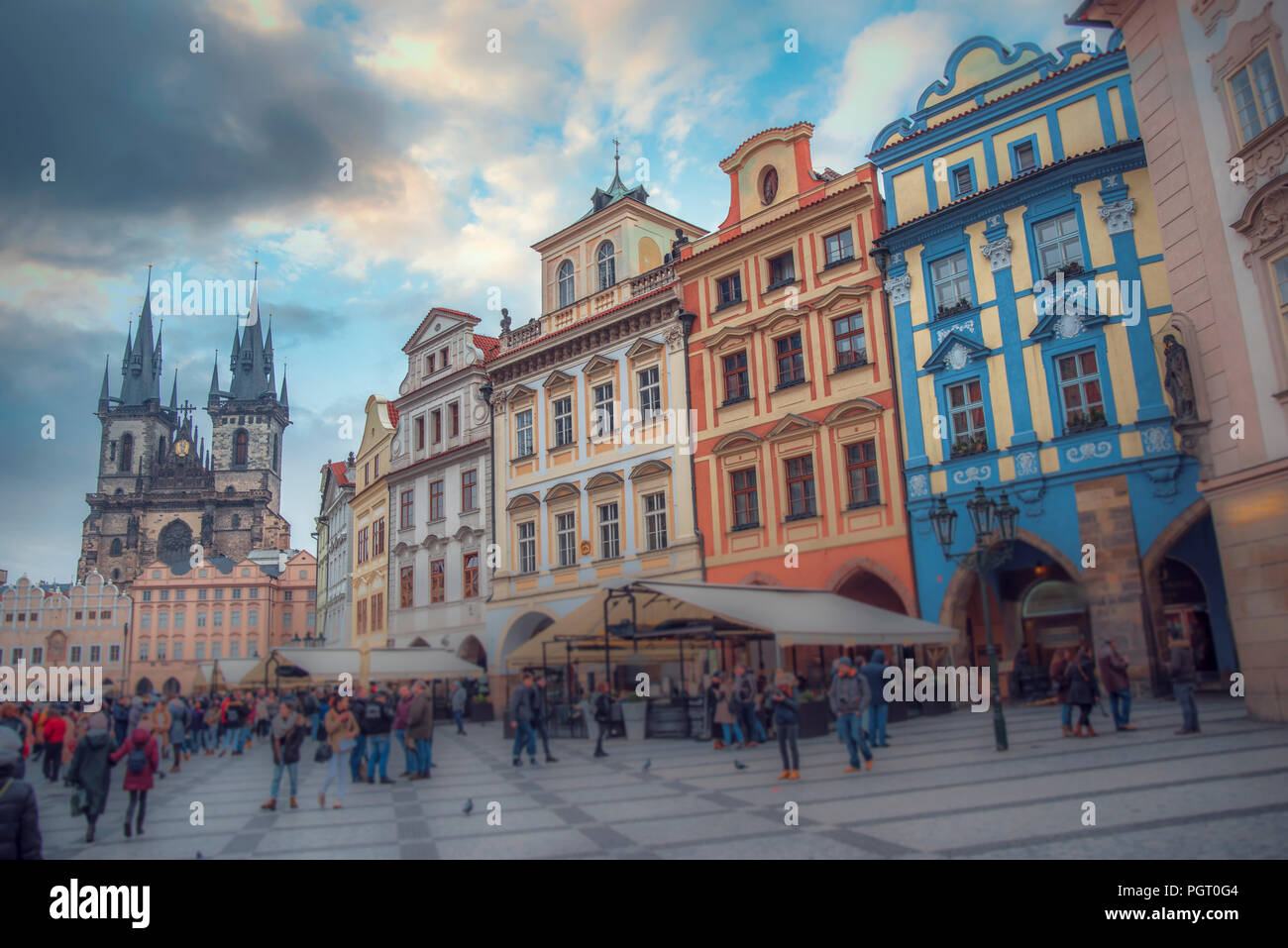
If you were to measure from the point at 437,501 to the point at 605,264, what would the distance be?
42.4ft

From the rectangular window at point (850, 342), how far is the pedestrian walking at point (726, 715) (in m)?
10.6

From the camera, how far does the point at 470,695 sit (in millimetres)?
35812

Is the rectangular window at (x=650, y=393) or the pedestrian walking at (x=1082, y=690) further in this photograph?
the rectangular window at (x=650, y=393)

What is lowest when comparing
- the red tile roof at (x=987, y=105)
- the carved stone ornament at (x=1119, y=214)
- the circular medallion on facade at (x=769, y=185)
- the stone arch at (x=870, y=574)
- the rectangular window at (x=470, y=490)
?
the stone arch at (x=870, y=574)

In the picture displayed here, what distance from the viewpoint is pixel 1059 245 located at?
74.8 feet

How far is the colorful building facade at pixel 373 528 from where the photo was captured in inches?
1754

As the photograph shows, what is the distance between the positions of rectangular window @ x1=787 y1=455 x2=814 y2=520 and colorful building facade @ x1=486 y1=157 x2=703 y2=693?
347cm

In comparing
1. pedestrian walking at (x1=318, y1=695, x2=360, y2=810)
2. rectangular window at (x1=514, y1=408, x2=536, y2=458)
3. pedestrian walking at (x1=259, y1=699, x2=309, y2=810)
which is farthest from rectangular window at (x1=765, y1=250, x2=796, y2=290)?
pedestrian walking at (x1=259, y1=699, x2=309, y2=810)

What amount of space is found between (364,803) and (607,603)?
8.19m

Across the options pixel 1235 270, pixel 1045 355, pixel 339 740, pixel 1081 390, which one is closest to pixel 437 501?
pixel 1045 355

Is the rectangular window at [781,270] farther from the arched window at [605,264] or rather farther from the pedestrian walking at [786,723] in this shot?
the pedestrian walking at [786,723]

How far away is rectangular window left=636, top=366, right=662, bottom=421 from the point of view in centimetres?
3123

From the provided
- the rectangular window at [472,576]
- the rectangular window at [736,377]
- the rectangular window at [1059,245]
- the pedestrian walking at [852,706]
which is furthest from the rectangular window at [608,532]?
the pedestrian walking at [852,706]
